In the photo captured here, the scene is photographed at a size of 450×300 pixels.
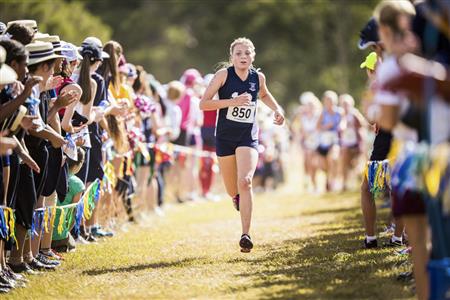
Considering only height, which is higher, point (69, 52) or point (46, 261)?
→ point (69, 52)

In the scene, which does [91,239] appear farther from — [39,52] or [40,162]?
[39,52]

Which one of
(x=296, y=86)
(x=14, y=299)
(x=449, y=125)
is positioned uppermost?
(x=296, y=86)

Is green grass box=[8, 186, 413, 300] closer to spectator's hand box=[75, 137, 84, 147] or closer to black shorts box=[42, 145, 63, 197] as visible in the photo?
black shorts box=[42, 145, 63, 197]

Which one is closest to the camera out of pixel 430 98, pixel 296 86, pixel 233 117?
pixel 430 98

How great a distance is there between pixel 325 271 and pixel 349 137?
41.9ft

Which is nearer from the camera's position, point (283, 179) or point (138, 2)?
point (283, 179)

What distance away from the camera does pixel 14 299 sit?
829cm

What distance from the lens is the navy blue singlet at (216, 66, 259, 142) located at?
10820 millimetres

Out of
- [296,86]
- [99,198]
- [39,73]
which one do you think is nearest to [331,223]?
[99,198]

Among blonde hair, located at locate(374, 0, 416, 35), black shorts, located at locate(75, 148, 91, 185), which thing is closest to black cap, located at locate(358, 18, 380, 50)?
blonde hair, located at locate(374, 0, 416, 35)

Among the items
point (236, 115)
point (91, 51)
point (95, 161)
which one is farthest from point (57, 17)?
point (236, 115)

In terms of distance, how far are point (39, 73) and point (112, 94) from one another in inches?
146

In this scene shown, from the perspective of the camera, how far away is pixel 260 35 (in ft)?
181

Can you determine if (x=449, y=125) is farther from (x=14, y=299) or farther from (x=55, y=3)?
(x=55, y=3)
